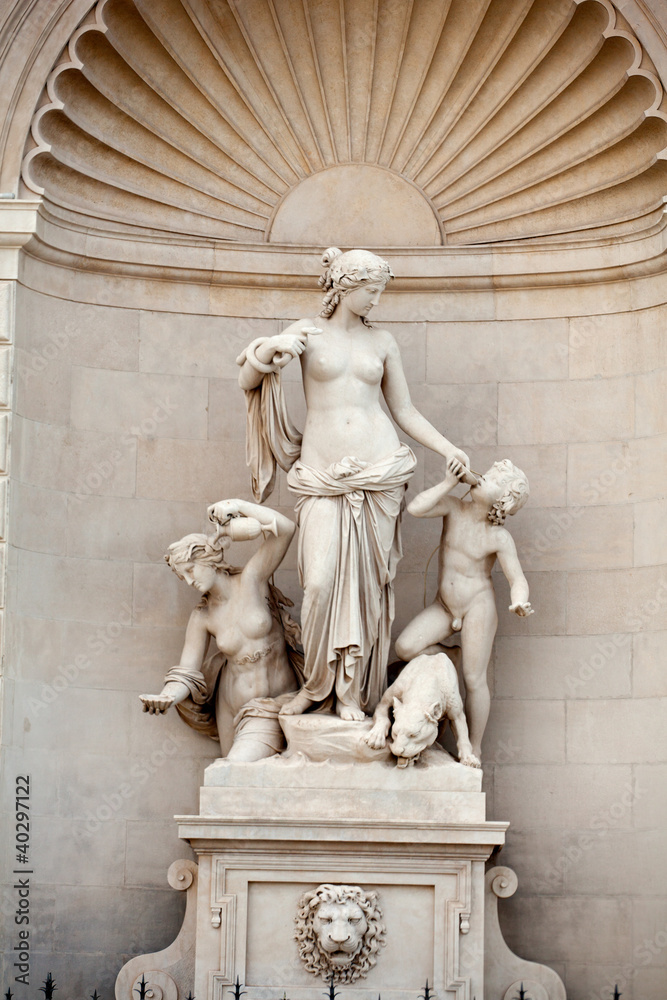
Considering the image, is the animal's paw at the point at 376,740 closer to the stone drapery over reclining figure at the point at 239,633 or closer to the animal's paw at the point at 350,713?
Result: the animal's paw at the point at 350,713

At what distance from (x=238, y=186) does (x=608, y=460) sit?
232cm

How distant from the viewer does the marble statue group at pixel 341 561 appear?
895cm

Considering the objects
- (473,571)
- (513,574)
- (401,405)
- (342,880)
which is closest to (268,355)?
(401,405)

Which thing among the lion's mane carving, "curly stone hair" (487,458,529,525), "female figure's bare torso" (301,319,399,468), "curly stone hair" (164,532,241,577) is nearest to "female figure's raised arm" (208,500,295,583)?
"curly stone hair" (164,532,241,577)

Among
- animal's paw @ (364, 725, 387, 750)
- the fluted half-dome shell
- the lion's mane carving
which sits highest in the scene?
the fluted half-dome shell

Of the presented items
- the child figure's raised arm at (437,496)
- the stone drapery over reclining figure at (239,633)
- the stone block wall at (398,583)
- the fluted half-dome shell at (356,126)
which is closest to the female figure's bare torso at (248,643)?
the stone drapery over reclining figure at (239,633)

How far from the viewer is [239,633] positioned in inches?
364

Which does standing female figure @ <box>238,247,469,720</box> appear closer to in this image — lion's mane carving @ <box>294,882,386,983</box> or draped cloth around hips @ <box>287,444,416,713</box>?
draped cloth around hips @ <box>287,444,416,713</box>

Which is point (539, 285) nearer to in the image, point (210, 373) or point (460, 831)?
point (210, 373)

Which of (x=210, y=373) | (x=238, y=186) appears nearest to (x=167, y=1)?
(x=238, y=186)

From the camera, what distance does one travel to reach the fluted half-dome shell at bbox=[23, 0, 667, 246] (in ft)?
32.4

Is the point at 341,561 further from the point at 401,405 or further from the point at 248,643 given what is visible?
the point at 401,405

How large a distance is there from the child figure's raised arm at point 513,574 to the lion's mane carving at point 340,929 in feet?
4.64

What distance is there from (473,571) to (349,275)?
1.45 meters
